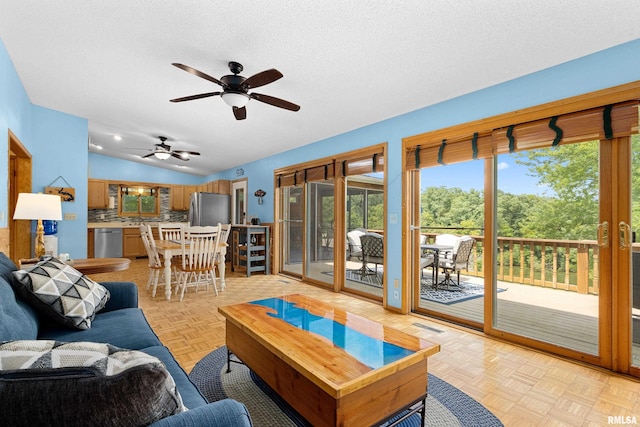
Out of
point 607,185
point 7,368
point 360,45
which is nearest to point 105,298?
point 7,368

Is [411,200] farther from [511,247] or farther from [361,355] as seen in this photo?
[361,355]

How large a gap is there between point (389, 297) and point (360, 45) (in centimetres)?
264

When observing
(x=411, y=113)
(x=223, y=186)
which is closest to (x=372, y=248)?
(x=411, y=113)

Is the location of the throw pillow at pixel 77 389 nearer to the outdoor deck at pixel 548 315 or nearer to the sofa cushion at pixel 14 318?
the sofa cushion at pixel 14 318

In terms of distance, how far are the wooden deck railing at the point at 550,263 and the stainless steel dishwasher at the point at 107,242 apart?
767 cm

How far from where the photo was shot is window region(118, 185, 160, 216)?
7.80m

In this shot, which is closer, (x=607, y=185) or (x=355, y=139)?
(x=607, y=185)

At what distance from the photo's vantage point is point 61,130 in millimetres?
4258

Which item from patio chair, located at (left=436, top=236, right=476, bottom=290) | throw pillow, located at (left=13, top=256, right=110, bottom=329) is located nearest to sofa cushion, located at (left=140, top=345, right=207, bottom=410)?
throw pillow, located at (left=13, top=256, right=110, bottom=329)

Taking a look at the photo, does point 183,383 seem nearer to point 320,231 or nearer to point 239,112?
point 239,112

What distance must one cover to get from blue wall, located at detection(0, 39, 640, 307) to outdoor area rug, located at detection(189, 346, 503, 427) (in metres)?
1.67

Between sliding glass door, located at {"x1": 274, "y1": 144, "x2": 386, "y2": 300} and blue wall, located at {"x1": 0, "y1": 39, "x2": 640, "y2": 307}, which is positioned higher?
blue wall, located at {"x1": 0, "y1": 39, "x2": 640, "y2": 307}

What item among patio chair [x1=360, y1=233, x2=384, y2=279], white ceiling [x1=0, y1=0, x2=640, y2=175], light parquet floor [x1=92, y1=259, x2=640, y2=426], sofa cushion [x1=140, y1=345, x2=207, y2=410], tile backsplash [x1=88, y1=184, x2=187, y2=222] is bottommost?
light parquet floor [x1=92, y1=259, x2=640, y2=426]

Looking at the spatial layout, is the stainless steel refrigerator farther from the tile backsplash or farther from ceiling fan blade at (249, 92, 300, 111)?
ceiling fan blade at (249, 92, 300, 111)
